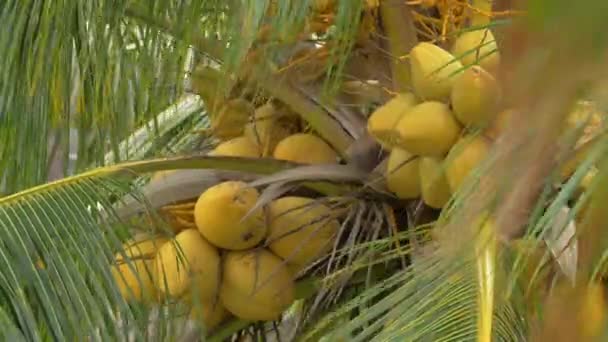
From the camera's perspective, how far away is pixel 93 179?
1503 mm

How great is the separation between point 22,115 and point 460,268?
741 mm

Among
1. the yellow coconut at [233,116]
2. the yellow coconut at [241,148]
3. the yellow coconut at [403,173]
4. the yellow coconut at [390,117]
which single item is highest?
the yellow coconut at [390,117]

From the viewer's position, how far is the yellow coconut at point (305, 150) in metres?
1.66

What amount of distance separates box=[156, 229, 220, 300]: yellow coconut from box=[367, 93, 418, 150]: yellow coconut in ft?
1.06

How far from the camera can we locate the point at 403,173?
1461mm

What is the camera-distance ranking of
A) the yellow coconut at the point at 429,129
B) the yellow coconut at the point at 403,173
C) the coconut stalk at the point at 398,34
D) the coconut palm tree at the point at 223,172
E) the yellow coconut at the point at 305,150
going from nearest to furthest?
the coconut palm tree at the point at 223,172 < the yellow coconut at the point at 429,129 < the yellow coconut at the point at 403,173 < the coconut stalk at the point at 398,34 < the yellow coconut at the point at 305,150

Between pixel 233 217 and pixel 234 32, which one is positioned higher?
pixel 234 32

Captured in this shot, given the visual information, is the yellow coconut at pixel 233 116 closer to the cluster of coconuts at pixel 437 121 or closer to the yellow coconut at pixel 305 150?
the yellow coconut at pixel 305 150

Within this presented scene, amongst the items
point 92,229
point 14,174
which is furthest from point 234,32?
point 14,174

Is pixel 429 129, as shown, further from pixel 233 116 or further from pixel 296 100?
pixel 233 116

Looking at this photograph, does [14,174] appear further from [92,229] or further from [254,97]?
[254,97]

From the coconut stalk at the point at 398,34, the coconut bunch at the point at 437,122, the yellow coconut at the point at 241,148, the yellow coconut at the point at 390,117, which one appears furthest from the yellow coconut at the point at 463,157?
the yellow coconut at the point at 241,148

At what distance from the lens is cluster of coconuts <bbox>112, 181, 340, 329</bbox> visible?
1.51 metres

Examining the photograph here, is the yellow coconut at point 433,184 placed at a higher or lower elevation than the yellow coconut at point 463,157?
lower
